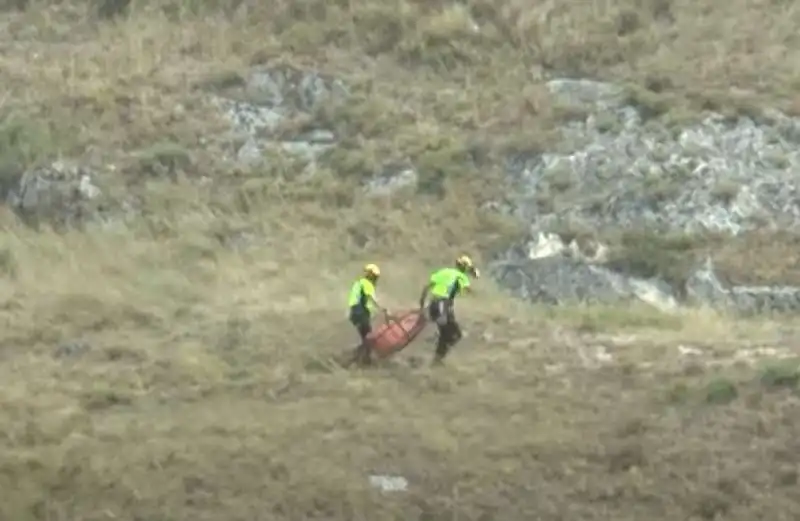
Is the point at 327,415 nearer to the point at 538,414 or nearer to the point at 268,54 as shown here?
the point at 538,414

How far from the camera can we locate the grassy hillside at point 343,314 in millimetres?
13414

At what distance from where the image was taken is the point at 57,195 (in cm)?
2475

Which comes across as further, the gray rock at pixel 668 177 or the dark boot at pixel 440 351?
the gray rock at pixel 668 177

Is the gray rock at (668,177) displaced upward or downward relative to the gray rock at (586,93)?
downward

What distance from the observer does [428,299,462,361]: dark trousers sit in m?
16.2

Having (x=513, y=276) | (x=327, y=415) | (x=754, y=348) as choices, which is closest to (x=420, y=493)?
(x=327, y=415)

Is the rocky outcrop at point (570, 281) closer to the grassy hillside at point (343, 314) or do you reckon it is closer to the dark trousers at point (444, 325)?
the grassy hillside at point (343, 314)

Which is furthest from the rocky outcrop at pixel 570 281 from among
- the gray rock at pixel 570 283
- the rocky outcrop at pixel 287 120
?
the rocky outcrop at pixel 287 120

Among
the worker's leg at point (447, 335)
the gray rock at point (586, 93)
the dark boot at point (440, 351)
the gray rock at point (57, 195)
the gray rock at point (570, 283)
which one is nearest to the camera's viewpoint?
the worker's leg at point (447, 335)

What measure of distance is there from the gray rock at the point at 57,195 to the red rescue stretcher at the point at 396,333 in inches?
369

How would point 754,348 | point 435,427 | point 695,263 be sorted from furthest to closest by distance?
point 695,263, point 754,348, point 435,427

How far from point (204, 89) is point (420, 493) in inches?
626

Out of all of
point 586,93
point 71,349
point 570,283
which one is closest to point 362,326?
point 71,349

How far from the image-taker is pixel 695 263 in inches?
863
